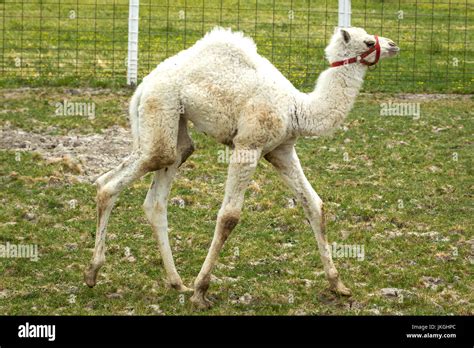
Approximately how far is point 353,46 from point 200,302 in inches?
89.5

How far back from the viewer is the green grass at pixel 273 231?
7.62 m

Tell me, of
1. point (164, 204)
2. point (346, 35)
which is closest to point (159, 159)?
point (164, 204)

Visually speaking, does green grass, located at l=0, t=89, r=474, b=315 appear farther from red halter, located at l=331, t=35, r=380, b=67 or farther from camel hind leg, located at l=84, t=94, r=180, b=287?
red halter, located at l=331, t=35, r=380, b=67

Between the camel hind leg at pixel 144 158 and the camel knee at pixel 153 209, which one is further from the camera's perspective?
the camel knee at pixel 153 209

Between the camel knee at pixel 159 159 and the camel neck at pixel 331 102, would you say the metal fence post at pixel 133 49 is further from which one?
the camel neck at pixel 331 102

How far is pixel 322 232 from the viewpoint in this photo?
781 cm

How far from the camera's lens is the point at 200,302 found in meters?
7.43

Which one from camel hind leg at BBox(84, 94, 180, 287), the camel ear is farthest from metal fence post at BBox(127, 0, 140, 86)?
the camel ear

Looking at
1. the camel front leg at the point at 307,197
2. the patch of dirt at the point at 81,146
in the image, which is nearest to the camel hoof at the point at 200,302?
the camel front leg at the point at 307,197

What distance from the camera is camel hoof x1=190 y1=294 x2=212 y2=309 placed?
7406mm

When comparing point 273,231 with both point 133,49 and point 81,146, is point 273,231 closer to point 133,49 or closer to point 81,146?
point 81,146

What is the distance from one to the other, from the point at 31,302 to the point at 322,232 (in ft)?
7.53

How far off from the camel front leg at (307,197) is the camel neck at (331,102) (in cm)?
23

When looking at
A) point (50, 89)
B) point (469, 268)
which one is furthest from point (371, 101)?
point (469, 268)
